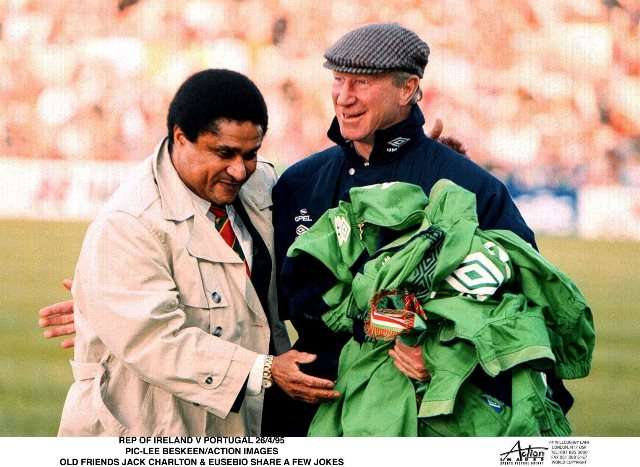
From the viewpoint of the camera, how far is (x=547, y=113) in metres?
8.97

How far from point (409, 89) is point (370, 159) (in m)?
0.20

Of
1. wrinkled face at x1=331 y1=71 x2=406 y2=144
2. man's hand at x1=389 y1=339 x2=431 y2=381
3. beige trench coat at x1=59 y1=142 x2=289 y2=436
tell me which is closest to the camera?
man's hand at x1=389 y1=339 x2=431 y2=381

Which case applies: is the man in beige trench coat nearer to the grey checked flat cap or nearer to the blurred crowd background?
the grey checked flat cap

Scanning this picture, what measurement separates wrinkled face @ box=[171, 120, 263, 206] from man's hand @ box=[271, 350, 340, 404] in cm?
41

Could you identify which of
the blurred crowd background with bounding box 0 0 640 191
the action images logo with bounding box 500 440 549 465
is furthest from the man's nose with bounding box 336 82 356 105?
the blurred crowd background with bounding box 0 0 640 191

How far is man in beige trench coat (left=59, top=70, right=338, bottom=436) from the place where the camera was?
255 cm

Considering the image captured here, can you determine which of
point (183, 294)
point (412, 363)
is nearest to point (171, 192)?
point (183, 294)

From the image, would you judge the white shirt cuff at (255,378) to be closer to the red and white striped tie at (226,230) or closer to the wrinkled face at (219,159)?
the red and white striped tie at (226,230)

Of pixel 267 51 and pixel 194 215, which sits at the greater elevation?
pixel 194 215

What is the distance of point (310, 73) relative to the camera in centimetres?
941

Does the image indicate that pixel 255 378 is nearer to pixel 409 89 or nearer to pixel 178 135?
pixel 178 135

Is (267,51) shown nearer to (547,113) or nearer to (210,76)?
(547,113)

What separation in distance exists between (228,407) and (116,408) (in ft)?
0.97

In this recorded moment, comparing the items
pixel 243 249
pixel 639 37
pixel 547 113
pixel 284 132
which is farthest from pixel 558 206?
pixel 243 249
